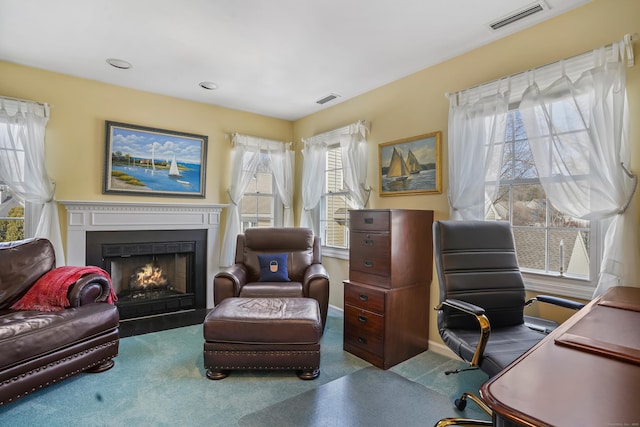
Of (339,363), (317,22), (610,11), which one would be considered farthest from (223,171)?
Result: (610,11)

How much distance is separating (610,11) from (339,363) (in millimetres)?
3013

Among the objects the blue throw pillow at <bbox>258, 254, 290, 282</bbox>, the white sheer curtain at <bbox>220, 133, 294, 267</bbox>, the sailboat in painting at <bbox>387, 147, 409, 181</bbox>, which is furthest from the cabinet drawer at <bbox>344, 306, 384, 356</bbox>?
the white sheer curtain at <bbox>220, 133, 294, 267</bbox>

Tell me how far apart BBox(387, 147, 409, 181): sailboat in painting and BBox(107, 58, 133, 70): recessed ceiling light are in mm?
2694

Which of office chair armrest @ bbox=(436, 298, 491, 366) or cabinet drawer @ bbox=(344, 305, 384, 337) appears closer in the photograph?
office chair armrest @ bbox=(436, 298, 491, 366)

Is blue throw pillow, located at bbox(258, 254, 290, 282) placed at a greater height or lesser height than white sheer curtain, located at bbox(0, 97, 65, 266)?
lesser

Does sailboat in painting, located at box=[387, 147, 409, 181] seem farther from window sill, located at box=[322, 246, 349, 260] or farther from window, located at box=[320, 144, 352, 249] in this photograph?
window sill, located at box=[322, 246, 349, 260]

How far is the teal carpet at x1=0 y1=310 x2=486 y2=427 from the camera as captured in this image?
1870 millimetres

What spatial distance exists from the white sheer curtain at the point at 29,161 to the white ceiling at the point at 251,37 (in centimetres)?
48

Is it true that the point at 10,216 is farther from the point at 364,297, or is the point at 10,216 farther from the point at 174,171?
the point at 364,297

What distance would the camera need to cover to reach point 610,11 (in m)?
2.01

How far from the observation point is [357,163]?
12.0 feet

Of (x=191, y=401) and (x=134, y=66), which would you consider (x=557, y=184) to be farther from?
(x=134, y=66)

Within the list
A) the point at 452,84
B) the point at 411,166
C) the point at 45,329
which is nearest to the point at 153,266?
the point at 45,329

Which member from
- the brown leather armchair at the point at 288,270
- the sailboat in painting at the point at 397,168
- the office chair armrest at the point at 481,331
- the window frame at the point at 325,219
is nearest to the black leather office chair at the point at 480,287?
the office chair armrest at the point at 481,331
